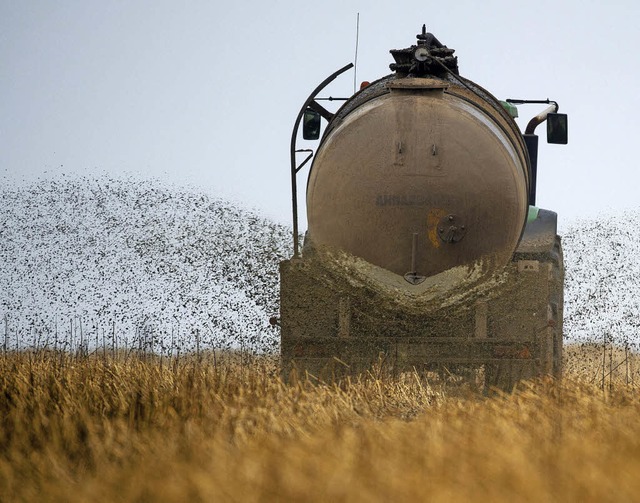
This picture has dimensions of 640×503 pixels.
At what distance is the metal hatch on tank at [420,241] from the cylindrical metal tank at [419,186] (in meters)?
0.01

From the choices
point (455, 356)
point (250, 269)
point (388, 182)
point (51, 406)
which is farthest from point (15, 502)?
point (250, 269)

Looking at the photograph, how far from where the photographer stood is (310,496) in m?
3.98

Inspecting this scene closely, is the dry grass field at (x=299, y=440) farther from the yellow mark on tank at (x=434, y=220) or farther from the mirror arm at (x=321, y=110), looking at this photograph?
the mirror arm at (x=321, y=110)

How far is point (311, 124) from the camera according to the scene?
9570 mm

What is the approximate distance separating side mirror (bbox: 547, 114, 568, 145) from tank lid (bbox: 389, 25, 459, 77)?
1.50m

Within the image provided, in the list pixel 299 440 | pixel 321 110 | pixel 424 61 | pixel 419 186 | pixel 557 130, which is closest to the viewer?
pixel 299 440

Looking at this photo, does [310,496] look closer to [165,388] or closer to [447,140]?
[165,388]

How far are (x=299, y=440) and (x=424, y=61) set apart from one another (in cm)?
409


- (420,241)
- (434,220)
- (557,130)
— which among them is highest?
(557,130)

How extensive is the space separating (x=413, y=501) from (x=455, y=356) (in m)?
4.89

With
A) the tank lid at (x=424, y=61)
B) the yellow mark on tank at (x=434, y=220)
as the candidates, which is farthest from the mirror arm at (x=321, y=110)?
the yellow mark on tank at (x=434, y=220)

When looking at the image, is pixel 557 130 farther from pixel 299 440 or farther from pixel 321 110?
pixel 299 440

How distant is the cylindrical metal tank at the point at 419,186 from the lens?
8039 mm

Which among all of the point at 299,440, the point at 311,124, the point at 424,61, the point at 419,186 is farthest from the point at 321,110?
the point at 299,440
